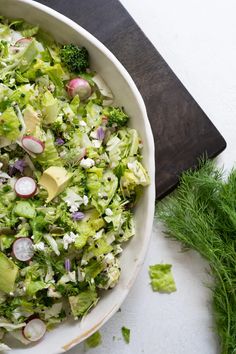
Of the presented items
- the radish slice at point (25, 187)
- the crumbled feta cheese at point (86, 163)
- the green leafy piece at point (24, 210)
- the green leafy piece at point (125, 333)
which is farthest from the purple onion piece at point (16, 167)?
the green leafy piece at point (125, 333)

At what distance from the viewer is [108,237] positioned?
2496 mm

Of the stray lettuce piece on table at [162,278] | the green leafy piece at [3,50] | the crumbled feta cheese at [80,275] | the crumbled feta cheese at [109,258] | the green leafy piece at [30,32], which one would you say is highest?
the green leafy piece at [3,50]

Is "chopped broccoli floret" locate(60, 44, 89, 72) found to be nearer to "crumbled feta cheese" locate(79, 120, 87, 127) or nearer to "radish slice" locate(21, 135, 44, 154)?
"crumbled feta cheese" locate(79, 120, 87, 127)

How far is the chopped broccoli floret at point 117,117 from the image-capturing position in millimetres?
2572

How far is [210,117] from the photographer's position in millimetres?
3104

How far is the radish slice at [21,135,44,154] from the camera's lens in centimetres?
233

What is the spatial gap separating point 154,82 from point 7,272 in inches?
51.5

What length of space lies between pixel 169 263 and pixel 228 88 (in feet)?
3.51

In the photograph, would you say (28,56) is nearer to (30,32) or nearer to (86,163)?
(30,32)

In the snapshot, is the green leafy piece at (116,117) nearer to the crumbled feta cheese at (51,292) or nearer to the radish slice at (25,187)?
the radish slice at (25,187)

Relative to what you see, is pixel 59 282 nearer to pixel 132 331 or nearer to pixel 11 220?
pixel 11 220

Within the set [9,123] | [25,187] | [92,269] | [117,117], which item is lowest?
[92,269]

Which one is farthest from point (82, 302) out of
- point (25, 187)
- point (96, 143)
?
point (96, 143)

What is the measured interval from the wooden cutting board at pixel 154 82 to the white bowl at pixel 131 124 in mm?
338
